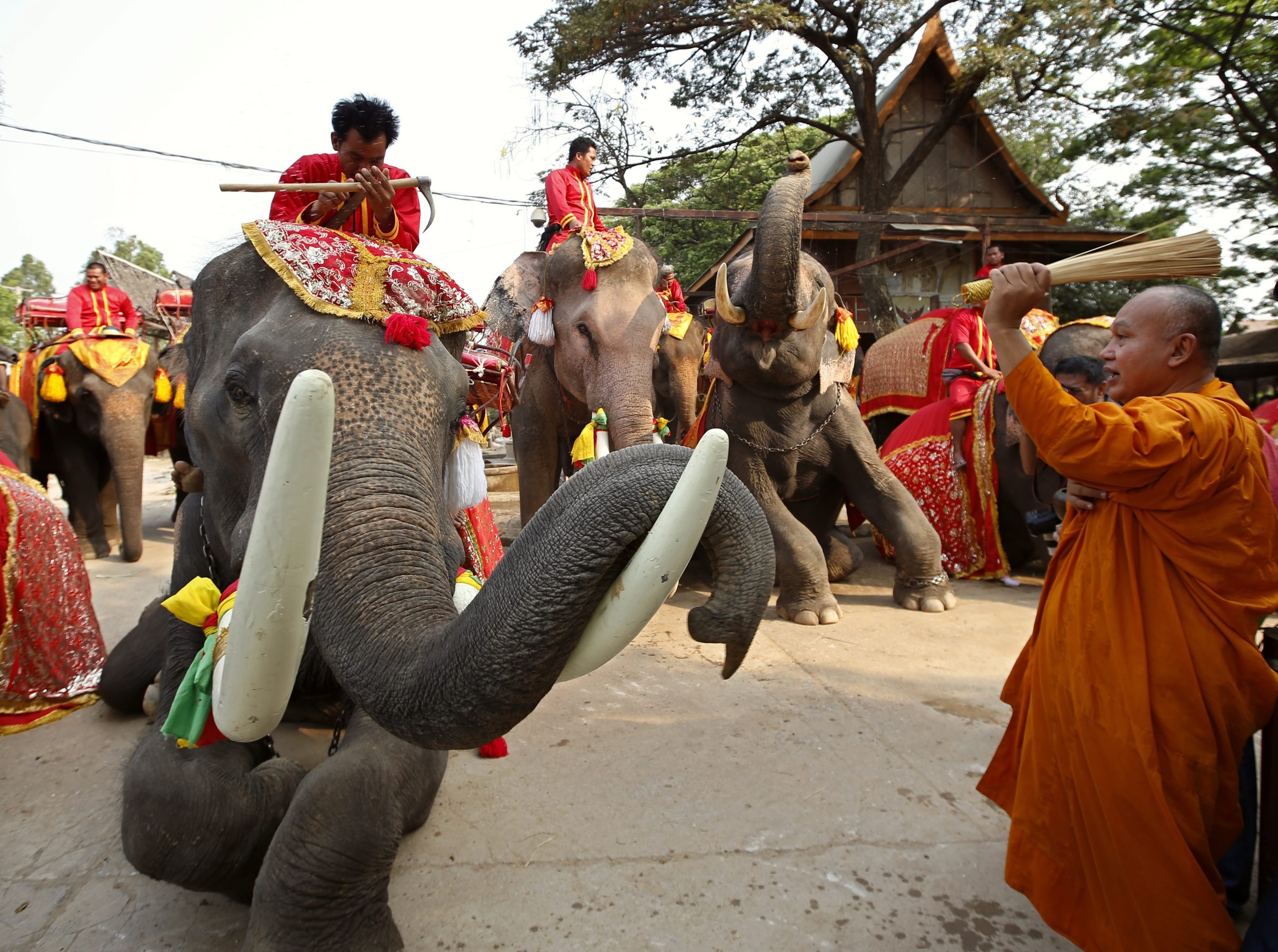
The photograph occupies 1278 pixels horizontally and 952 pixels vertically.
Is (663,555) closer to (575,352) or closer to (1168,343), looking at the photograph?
(1168,343)

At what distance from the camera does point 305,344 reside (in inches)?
80.5

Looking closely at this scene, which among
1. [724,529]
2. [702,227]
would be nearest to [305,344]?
[724,529]

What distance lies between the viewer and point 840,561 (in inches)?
224

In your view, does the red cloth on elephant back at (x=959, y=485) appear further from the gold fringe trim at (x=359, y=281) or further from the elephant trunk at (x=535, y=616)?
the elephant trunk at (x=535, y=616)

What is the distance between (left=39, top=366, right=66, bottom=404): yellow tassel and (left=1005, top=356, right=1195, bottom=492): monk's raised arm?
7.17 m

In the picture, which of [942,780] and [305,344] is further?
[942,780]

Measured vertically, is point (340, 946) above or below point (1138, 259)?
below

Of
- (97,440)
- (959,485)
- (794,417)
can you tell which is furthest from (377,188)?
(97,440)

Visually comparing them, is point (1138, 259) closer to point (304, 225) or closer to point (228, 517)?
point (304, 225)

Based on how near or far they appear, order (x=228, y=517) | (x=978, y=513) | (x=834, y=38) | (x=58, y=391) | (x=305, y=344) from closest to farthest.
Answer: (x=305, y=344)
(x=228, y=517)
(x=978, y=513)
(x=58, y=391)
(x=834, y=38)

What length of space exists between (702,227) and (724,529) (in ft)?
A: 73.7

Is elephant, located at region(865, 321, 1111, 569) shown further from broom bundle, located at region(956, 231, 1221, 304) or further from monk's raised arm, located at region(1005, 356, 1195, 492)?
monk's raised arm, located at region(1005, 356, 1195, 492)

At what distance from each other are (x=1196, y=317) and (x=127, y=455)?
22.8ft

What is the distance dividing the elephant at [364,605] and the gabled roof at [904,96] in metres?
14.4
